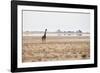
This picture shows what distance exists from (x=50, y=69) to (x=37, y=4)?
51cm

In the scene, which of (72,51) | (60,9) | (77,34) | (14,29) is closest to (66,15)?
(60,9)

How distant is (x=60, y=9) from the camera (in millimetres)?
1572

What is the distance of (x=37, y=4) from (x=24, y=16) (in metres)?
0.13

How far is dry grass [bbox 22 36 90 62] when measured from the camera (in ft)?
4.96

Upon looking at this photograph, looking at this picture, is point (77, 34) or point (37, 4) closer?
point (37, 4)

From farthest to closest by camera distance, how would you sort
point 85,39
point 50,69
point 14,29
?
1. point 85,39
2. point 50,69
3. point 14,29

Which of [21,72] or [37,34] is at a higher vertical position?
[37,34]

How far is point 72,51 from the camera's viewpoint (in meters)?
1.63

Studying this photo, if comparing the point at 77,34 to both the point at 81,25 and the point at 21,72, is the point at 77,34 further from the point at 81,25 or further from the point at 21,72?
the point at 21,72

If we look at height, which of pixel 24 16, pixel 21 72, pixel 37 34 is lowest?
pixel 21 72

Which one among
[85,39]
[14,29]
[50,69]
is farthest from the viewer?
[85,39]

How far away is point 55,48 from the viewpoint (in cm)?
158

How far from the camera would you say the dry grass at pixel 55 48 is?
1.51 m

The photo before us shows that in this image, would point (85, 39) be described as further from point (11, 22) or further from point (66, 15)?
point (11, 22)
